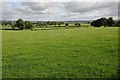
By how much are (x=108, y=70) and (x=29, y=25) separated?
377 ft

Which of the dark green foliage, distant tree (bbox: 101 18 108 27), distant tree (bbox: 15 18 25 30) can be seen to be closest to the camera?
distant tree (bbox: 15 18 25 30)

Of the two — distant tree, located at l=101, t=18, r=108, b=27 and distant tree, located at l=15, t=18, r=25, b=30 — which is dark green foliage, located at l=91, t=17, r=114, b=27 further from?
distant tree, located at l=15, t=18, r=25, b=30

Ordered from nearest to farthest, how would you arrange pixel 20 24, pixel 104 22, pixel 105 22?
1. pixel 20 24
2. pixel 105 22
3. pixel 104 22

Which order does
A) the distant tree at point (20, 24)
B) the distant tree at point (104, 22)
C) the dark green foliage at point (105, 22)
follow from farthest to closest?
1. the distant tree at point (104, 22)
2. the dark green foliage at point (105, 22)
3. the distant tree at point (20, 24)

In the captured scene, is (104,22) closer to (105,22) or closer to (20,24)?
(105,22)

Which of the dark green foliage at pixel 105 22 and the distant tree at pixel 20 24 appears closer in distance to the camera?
the distant tree at pixel 20 24

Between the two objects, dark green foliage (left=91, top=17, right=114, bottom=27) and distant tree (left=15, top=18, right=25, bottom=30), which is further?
dark green foliage (left=91, top=17, right=114, bottom=27)

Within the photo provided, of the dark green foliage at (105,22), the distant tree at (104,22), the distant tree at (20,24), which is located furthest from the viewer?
the distant tree at (104,22)

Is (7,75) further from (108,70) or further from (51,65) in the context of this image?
(108,70)

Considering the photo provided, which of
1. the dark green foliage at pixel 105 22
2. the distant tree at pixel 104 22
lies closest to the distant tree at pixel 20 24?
the dark green foliage at pixel 105 22

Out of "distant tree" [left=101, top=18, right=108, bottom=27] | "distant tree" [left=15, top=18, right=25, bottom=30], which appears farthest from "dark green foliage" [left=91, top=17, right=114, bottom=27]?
"distant tree" [left=15, top=18, right=25, bottom=30]

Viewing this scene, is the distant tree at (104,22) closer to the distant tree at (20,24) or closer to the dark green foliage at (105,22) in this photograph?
the dark green foliage at (105,22)

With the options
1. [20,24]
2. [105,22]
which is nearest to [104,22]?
[105,22]

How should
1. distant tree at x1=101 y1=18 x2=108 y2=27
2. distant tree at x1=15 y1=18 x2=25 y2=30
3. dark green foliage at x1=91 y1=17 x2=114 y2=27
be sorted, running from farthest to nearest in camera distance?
1. distant tree at x1=101 y1=18 x2=108 y2=27
2. dark green foliage at x1=91 y1=17 x2=114 y2=27
3. distant tree at x1=15 y1=18 x2=25 y2=30
